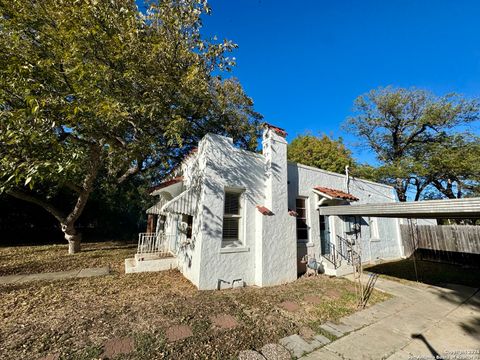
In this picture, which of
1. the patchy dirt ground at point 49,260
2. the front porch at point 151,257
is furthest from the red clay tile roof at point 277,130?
the patchy dirt ground at point 49,260

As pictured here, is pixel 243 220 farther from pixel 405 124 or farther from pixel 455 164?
pixel 405 124

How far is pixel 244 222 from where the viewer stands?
805cm

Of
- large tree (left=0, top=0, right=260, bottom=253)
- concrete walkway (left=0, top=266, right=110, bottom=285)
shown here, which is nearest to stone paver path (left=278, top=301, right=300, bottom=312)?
large tree (left=0, top=0, right=260, bottom=253)

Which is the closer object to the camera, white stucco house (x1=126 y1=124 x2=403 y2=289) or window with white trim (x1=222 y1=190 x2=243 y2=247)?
white stucco house (x1=126 y1=124 x2=403 y2=289)

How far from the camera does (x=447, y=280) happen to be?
9562 mm

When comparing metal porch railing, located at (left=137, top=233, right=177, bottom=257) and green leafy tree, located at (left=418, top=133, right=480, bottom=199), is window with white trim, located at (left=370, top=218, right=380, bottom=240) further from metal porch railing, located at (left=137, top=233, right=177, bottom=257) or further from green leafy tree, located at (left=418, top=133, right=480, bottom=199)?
metal porch railing, located at (left=137, top=233, right=177, bottom=257)

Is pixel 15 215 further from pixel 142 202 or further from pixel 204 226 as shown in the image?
pixel 204 226

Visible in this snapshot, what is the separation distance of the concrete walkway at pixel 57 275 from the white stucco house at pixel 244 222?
1131mm

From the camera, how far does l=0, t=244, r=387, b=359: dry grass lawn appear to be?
390 centimetres

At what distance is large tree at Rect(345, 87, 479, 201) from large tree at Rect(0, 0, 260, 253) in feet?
69.1

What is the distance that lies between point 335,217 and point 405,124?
19005 millimetres

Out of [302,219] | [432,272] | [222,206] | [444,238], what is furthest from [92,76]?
[444,238]

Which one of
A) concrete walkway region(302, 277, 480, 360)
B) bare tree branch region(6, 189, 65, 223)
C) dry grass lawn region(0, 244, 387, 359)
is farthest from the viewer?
bare tree branch region(6, 189, 65, 223)

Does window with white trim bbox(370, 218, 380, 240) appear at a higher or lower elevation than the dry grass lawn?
higher
